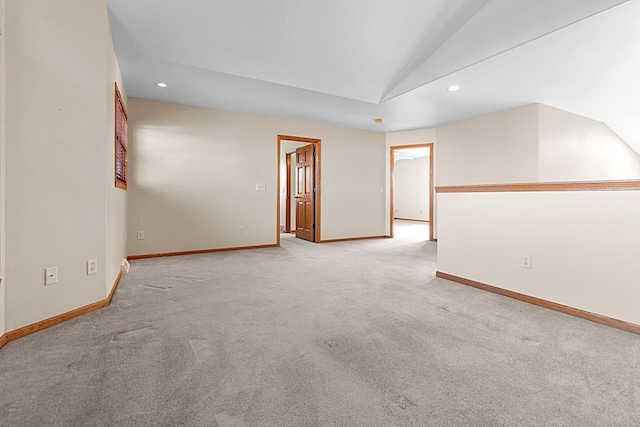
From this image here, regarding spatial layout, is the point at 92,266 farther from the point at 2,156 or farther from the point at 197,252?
the point at 197,252

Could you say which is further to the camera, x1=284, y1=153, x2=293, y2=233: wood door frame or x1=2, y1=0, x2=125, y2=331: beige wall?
x1=284, y1=153, x2=293, y2=233: wood door frame

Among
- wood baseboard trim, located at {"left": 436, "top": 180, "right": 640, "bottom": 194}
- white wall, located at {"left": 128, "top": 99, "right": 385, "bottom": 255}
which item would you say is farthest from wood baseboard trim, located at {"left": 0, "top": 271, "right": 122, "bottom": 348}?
wood baseboard trim, located at {"left": 436, "top": 180, "right": 640, "bottom": 194}

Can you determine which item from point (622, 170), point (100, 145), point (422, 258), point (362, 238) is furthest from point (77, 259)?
point (622, 170)

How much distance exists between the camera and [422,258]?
4.24m

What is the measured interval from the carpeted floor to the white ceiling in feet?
7.70

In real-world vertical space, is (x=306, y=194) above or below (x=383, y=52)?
below

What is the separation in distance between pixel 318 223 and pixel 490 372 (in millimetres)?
4504

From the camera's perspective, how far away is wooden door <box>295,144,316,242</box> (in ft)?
19.5

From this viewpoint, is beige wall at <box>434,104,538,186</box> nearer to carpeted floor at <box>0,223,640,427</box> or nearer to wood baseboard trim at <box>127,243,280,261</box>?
carpeted floor at <box>0,223,640,427</box>

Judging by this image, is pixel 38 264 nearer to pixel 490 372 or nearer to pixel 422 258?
pixel 490 372

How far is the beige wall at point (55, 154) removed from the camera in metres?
1.77

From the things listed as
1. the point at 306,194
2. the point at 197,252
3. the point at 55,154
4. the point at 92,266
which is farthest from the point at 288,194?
the point at 55,154

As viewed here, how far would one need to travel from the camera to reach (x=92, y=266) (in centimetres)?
223

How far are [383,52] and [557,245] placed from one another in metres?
2.54
